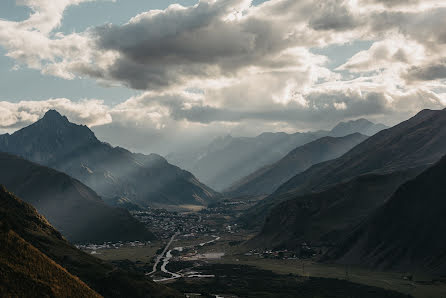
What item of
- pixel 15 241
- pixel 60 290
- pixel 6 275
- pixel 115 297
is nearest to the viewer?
pixel 6 275

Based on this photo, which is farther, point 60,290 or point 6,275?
point 60,290

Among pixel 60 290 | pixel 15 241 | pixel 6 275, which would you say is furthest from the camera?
pixel 15 241

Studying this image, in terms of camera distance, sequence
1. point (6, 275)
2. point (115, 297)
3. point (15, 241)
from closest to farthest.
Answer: point (6, 275)
point (15, 241)
point (115, 297)

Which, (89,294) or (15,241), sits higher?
(15,241)

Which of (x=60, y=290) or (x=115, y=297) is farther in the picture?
(x=115, y=297)

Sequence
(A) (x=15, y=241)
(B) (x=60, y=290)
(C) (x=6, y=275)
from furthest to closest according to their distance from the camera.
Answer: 1. (A) (x=15, y=241)
2. (B) (x=60, y=290)
3. (C) (x=6, y=275)

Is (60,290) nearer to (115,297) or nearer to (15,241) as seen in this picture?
(15,241)

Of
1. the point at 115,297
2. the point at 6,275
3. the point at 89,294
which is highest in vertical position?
the point at 6,275

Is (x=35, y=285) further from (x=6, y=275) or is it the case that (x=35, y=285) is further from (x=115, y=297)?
(x=115, y=297)

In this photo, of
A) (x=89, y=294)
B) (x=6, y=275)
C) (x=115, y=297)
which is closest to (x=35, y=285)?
(x=6, y=275)
